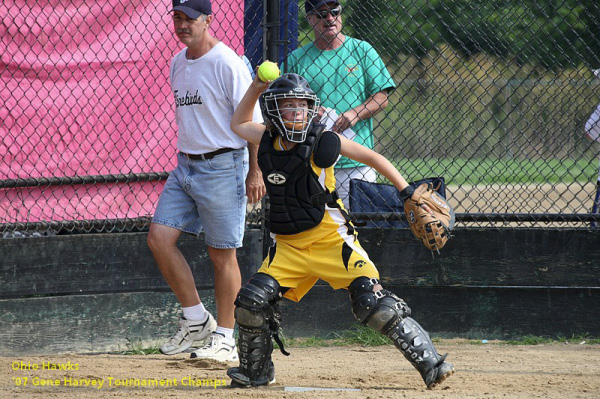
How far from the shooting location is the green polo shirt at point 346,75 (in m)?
5.68

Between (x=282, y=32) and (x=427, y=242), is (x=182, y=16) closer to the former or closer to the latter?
(x=282, y=32)

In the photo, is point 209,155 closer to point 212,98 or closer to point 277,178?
point 212,98

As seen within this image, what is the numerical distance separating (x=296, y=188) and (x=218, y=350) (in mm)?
1297

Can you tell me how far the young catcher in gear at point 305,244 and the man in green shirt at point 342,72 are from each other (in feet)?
5.00

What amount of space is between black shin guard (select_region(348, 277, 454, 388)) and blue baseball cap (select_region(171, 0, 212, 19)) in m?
1.84

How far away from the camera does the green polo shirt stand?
5.68 meters

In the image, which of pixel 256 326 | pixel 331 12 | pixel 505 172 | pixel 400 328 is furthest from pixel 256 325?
pixel 505 172

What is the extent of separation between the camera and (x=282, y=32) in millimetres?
5645

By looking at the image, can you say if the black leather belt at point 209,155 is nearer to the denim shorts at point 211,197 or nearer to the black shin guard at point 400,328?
the denim shorts at point 211,197

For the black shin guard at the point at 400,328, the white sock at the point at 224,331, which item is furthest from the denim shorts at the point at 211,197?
the black shin guard at the point at 400,328

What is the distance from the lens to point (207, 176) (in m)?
4.80

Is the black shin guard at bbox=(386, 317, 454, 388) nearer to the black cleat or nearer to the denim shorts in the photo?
the black cleat

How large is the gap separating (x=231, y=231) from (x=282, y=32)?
61.5 inches

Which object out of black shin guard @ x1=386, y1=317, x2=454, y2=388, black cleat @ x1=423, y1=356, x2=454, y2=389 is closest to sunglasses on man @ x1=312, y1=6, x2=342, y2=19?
black shin guard @ x1=386, y1=317, x2=454, y2=388
